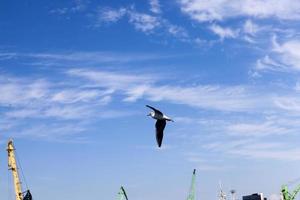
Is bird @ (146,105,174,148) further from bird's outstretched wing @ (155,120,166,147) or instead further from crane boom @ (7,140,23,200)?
crane boom @ (7,140,23,200)

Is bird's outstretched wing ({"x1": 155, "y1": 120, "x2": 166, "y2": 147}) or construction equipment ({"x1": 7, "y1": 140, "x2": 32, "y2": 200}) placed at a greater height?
construction equipment ({"x1": 7, "y1": 140, "x2": 32, "y2": 200})

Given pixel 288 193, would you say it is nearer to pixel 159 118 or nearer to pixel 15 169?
pixel 15 169

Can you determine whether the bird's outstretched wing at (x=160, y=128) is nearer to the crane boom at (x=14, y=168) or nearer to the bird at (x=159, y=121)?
the bird at (x=159, y=121)

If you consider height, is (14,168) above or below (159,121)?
above

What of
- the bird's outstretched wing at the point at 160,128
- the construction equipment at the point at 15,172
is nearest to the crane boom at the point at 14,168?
the construction equipment at the point at 15,172

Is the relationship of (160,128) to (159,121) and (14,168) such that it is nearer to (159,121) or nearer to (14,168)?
(159,121)

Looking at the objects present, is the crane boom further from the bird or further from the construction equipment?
the bird

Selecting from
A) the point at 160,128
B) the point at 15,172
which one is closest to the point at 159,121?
the point at 160,128

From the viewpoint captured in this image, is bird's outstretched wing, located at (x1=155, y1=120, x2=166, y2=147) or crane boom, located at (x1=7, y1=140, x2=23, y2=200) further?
crane boom, located at (x1=7, y1=140, x2=23, y2=200)

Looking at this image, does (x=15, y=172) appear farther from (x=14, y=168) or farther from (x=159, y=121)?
(x=159, y=121)

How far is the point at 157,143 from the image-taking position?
29969mm

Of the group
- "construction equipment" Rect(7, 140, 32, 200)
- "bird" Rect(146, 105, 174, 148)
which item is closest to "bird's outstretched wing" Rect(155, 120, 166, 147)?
"bird" Rect(146, 105, 174, 148)

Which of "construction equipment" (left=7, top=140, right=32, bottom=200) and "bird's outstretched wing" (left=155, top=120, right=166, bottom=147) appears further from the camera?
"construction equipment" (left=7, top=140, right=32, bottom=200)

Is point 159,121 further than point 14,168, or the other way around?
point 14,168
